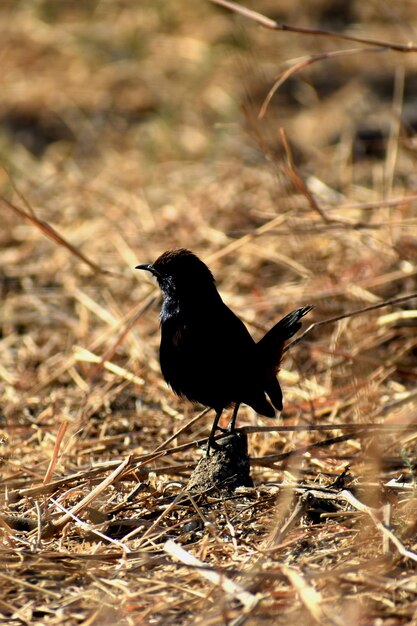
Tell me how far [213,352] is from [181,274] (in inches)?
18.9

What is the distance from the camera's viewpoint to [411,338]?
5.93 m

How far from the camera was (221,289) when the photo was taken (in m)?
6.99

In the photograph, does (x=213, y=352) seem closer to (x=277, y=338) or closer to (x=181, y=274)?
(x=277, y=338)

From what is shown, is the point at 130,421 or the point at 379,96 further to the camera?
the point at 379,96

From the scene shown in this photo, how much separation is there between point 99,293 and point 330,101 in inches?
157

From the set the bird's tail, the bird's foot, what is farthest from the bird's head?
the bird's foot

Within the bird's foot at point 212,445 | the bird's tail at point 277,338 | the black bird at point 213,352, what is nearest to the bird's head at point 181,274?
the black bird at point 213,352

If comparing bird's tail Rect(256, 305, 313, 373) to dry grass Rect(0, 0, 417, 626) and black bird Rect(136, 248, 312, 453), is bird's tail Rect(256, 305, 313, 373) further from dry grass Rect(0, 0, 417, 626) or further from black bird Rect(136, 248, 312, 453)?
dry grass Rect(0, 0, 417, 626)

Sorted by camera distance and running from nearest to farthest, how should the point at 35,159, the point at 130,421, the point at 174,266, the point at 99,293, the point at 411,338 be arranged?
the point at 174,266
the point at 130,421
the point at 411,338
the point at 99,293
the point at 35,159

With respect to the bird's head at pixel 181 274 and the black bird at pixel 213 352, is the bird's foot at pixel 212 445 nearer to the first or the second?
the black bird at pixel 213 352

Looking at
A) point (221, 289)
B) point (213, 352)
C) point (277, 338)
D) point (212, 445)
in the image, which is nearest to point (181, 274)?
point (213, 352)

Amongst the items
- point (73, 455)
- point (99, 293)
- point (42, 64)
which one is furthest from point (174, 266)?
point (42, 64)

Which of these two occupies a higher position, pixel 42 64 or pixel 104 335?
pixel 42 64

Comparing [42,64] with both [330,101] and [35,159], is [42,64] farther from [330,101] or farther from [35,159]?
[330,101]
